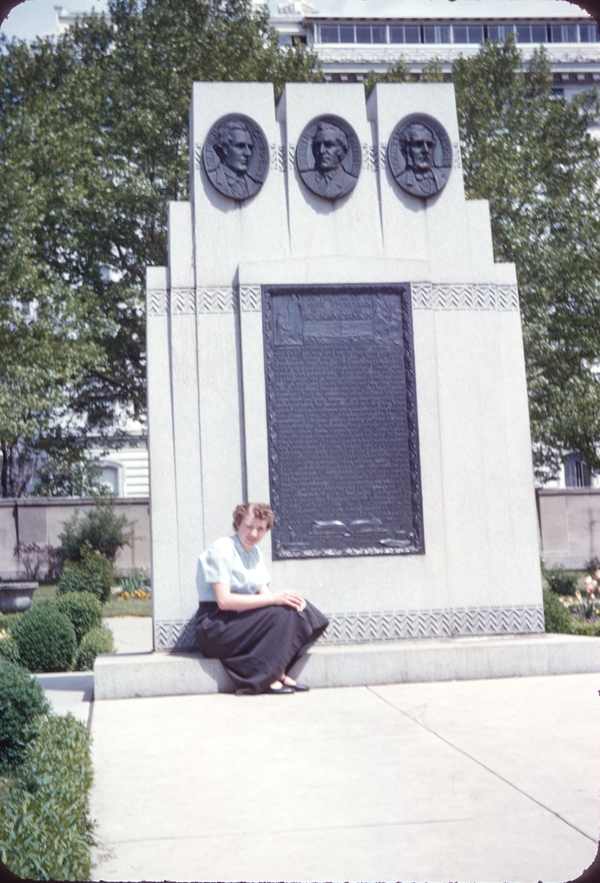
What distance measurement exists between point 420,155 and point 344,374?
7.67 feet

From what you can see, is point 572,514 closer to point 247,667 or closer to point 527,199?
point 527,199

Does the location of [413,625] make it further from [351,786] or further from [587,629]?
[587,629]

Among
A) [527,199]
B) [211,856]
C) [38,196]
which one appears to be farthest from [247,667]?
[527,199]

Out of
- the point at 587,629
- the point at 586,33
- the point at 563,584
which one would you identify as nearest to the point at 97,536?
the point at 563,584

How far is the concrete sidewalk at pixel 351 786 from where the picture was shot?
3.65 meters

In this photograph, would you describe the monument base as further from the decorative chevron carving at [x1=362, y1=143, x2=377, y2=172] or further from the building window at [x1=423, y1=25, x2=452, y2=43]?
the building window at [x1=423, y1=25, x2=452, y2=43]

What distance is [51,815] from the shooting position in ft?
12.3

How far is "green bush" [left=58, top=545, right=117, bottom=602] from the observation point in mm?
17422

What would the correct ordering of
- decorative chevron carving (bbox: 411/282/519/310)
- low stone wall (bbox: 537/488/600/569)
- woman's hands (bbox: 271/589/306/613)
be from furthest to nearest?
low stone wall (bbox: 537/488/600/569) < decorative chevron carving (bbox: 411/282/519/310) < woman's hands (bbox: 271/589/306/613)

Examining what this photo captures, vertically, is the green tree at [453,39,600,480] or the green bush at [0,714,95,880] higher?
the green tree at [453,39,600,480]

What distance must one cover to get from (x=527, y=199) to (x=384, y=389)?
626 inches

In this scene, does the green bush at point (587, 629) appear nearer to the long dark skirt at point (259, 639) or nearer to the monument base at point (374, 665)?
the monument base at point (374, 665)

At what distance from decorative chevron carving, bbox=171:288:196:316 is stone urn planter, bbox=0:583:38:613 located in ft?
31.7

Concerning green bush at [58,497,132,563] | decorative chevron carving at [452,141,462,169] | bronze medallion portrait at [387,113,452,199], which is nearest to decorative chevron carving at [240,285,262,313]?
bronze medallion portrait at [387,113,452,199]
